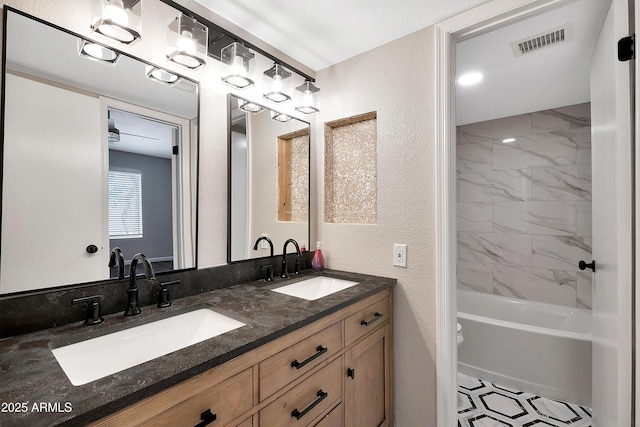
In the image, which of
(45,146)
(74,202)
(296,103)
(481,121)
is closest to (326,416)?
(74,202)

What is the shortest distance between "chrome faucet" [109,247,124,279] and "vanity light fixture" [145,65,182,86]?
2.41 ft

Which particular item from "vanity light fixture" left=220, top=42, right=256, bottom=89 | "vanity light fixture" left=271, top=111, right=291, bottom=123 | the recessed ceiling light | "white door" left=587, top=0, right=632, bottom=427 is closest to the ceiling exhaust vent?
"white door" left=587, top=0, right=632, bottom=427

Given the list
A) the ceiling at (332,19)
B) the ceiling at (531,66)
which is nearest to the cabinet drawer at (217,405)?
the ceiling at (332,19)

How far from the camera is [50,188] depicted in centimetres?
99

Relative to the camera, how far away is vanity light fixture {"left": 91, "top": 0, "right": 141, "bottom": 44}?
1032 mm

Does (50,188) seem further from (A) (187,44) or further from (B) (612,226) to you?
(B) (612,226)

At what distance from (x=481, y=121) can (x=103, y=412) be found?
361 centimetres

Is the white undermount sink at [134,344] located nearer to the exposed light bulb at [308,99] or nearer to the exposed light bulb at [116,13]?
the exposed light bulb at [116,13]

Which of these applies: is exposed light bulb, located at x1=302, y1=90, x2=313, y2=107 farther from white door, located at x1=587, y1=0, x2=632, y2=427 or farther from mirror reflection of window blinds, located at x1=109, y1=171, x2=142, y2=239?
white door, located at x1=587, y1=0, x2=632, y2=427

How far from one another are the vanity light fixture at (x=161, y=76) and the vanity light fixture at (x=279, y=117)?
59cm

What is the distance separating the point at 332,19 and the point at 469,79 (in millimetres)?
1217

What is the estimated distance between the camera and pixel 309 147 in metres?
2.02

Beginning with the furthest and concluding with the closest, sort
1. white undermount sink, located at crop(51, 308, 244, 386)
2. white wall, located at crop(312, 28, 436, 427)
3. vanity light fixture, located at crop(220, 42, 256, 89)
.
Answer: white wall, located at crop(312, 28, 436, 427) → vanity light fixture, located at crop(220, 42, 256, 89) → white undermount sink, located at crop(51, 308, 244, 386)

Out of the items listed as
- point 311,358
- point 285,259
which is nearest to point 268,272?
point 285,259
